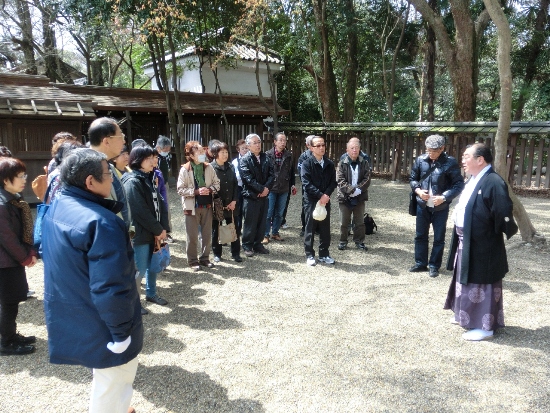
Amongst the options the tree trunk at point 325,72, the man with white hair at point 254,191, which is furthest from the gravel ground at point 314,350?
the tree trunk at point 325,72

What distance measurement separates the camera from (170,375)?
3.43 m

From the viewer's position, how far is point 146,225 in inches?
170

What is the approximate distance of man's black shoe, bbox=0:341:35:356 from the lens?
145 inches

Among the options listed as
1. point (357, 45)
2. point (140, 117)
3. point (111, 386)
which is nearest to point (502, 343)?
point (111, 386)

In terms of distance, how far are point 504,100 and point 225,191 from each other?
4211mm

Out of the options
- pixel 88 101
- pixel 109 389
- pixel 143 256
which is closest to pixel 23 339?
pixel 143 256

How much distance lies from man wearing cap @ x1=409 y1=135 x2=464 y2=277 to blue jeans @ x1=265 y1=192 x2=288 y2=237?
99.2 inches

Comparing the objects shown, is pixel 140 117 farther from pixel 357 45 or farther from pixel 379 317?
pixel 379 317

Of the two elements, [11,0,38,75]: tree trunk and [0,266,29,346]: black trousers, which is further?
[11,0,38,75]: tree trunk

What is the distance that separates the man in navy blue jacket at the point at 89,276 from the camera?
7.14 feet

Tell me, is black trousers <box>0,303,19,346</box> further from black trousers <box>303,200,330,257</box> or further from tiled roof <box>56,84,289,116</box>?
tiled roof <box>56,84,289,116</box>

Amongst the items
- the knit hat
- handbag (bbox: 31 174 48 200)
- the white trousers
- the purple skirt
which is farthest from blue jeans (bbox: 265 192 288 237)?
the white trousers

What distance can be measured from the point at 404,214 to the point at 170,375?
741cm

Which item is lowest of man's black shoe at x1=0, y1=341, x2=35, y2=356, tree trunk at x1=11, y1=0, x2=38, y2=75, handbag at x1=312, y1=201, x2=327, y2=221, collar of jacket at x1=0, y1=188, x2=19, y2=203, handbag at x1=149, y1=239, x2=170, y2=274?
man's black shoe at x1=0, y1=341, x2=35, y2=356
